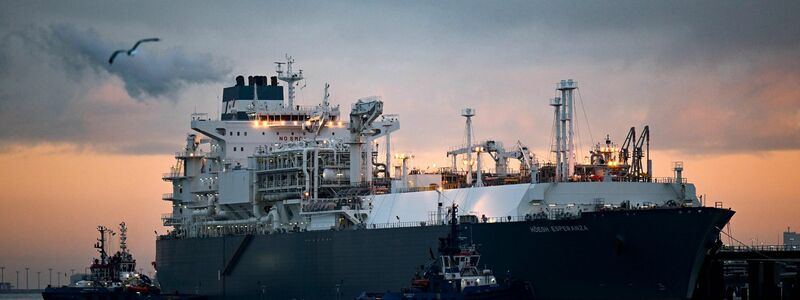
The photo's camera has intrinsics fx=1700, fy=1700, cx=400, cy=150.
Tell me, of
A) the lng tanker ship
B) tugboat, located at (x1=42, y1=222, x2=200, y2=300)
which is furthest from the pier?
tugboat, located at (x1=42, y1=222, x2=200, y2=300)

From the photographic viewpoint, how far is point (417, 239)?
71.4 metres

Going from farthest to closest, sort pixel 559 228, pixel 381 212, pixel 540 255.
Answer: pixel 381 212 → pixel 540 255 → pixel 559 228

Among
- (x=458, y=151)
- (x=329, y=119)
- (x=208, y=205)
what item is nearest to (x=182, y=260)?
(x=208, y=205)

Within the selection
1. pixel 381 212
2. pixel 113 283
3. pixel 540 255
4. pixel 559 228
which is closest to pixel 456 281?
pixel 540 255

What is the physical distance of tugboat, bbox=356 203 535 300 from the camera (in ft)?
202

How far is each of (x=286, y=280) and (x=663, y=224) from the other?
23859 millimetres

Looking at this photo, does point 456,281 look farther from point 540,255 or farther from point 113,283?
point 113,283

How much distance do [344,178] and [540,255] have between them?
17.8 metres

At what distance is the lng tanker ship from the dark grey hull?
0.05 meters

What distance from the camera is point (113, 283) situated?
96062 millimetres

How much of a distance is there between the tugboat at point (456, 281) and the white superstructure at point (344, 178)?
158 inches

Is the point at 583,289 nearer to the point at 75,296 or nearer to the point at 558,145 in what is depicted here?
the point at 558,145

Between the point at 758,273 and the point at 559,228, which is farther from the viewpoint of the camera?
the point at 758,273

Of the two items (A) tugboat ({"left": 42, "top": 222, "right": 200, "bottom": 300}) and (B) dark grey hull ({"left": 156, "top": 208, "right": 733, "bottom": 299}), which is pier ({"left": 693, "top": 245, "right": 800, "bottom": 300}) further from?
(A) tugboat ({"left": 42, "top": 222, "right": 200, "bottom": 300})
